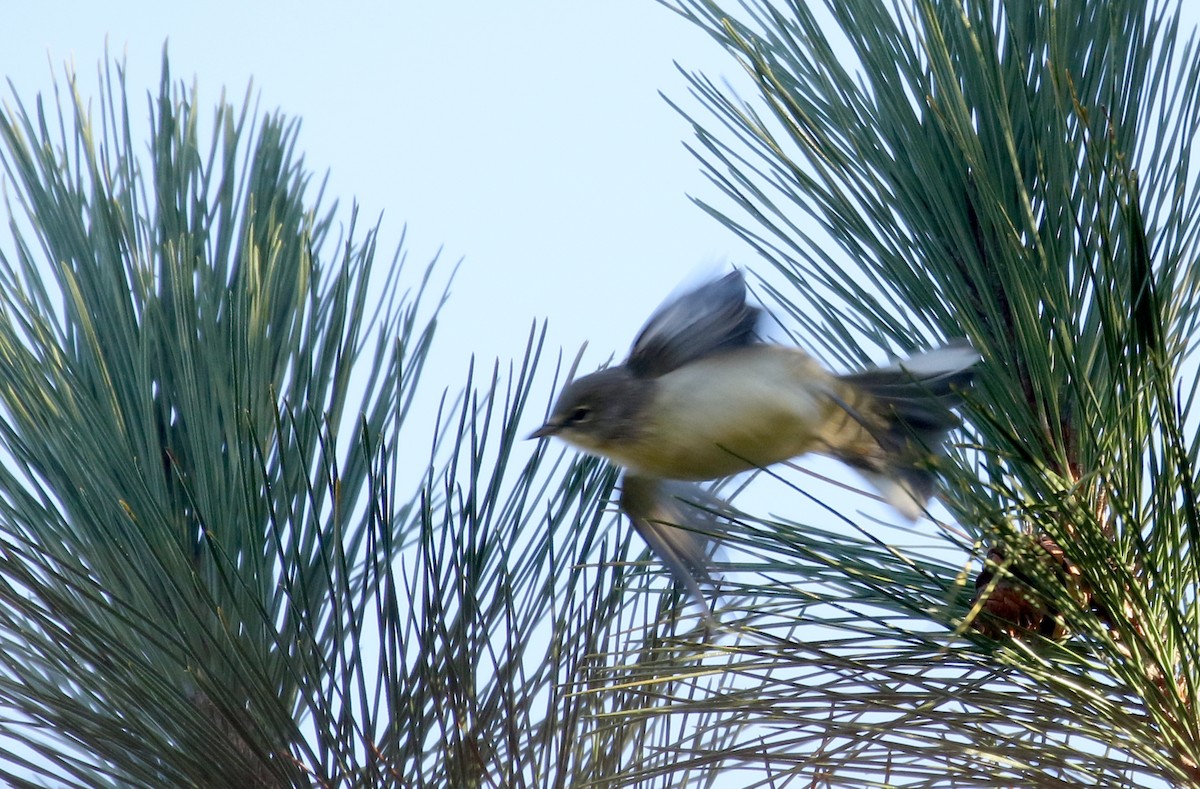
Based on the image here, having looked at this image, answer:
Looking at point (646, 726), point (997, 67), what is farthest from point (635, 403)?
point (997, 67)

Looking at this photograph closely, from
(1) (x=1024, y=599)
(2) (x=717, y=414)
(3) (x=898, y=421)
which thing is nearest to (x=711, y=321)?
(2) (x=717, y=414)

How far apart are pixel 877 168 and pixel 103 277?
0.58m

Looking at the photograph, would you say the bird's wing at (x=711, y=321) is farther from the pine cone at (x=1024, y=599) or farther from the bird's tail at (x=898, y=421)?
the pine cone at (x=1024, y=599)

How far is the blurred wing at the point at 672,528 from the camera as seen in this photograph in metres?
1.00

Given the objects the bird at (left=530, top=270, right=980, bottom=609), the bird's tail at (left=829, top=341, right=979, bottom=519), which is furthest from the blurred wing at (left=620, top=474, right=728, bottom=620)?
the bird's tail at (left=829, top=341, right=979, bottom=519)

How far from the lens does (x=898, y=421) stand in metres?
0.99

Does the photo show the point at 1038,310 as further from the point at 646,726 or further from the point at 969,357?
the point at 646,726

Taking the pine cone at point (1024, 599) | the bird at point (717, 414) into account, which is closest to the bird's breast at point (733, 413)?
the bird at point (717, 414)

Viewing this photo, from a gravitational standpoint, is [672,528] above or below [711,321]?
below

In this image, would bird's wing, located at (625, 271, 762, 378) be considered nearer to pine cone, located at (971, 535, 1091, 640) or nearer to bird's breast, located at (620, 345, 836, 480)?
bird's breast, located at (620, 345, 836, 480)

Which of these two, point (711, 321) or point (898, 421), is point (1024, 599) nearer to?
point (898, 421)

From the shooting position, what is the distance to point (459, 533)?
929 millimetres

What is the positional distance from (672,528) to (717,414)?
0.30 ft

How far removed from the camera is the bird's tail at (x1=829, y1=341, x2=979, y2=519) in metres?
0.90
